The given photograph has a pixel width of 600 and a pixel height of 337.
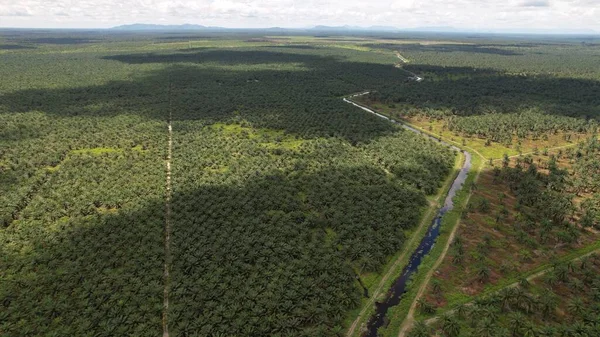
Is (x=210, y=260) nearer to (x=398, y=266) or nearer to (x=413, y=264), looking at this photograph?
(x=398, y=266)

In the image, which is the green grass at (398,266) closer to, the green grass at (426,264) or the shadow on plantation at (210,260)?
the shadow on plantation at (210,260)

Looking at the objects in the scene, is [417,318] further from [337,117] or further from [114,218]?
[337,117]

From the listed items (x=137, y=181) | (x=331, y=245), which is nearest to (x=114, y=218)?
(x=137, y=181)

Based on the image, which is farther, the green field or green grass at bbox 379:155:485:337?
green grass at bbox 379:155:485:337

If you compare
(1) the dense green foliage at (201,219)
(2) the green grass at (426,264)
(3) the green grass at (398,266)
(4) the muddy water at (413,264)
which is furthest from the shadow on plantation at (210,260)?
(2) the green grass at (426,264)

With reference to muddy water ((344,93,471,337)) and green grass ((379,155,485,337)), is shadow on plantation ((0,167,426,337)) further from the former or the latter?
green grass ((379,155,485,337))

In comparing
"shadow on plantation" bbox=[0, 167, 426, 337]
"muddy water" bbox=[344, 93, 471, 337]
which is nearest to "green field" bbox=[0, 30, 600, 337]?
"shadow on plantation" bbox=[0, 167, 426, 337]

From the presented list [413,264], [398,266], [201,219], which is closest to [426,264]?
[413,264]

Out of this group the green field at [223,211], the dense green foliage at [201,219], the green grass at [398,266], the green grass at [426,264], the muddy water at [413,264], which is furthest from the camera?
the green grass at [398,266]
